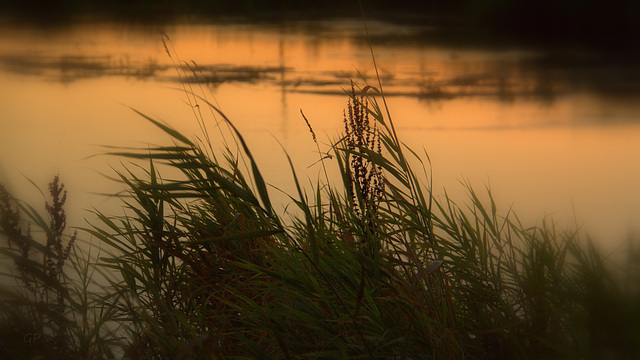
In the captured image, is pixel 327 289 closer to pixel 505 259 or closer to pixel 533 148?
pixel 505 259

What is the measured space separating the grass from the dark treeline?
8.70m

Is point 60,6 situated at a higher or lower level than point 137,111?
higher

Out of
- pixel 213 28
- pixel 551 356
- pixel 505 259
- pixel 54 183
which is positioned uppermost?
pixel 213 28

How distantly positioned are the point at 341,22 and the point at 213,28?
102 inches

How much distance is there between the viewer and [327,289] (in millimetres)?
2482

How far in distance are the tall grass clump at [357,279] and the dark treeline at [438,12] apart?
8.68m

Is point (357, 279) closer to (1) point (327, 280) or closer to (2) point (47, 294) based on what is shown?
(1) point (327, 280)

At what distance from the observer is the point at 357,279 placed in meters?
2.44

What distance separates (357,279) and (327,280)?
453 mm

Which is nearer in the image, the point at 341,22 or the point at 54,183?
the point at 54,183

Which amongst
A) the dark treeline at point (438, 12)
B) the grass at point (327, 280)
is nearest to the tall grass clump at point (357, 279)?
the grass at point (327, 280)

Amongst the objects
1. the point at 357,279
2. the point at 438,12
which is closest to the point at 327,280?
the point at 357,279

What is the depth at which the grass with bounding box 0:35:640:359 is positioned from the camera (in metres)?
1.93

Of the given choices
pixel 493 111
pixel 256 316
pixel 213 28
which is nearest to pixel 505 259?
pixel 256 316
